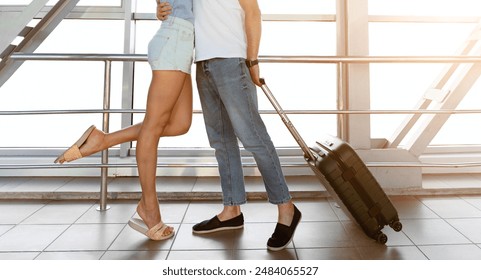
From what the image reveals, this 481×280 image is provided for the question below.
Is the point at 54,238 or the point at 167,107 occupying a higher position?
the point at 167,107

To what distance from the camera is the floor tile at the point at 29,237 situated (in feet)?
5.22

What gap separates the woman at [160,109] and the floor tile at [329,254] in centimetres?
56

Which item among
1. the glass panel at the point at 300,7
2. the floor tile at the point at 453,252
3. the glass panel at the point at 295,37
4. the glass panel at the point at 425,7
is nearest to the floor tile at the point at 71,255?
the floor tile at the point at 453,252

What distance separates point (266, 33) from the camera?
9.42 feet

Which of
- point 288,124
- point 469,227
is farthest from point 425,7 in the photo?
point 288,124

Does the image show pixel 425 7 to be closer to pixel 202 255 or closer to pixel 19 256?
pixel 202 255

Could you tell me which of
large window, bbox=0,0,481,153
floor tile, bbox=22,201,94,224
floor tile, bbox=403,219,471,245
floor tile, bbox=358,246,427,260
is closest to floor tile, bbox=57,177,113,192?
floor tile, bbox=22,201,94,224

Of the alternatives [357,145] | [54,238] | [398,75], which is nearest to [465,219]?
[357,145]

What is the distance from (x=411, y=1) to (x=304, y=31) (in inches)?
29.5

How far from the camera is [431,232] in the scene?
5.67 ft

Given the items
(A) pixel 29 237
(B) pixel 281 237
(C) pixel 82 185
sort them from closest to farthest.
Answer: (B) pixel 281 237, (A) pixel 29 237, (C) pixel 82 185

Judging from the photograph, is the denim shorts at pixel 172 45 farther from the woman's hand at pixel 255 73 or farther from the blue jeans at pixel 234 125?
the woman's hand at pixel 255 73

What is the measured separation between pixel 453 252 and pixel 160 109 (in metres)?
1.21

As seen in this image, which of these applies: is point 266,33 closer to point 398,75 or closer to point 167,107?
point 398,75
